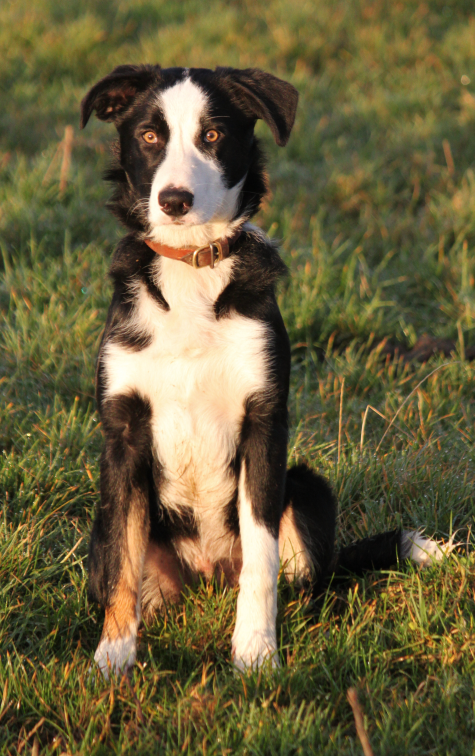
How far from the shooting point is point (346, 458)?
10.0 feet

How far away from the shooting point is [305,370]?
13.2 ft

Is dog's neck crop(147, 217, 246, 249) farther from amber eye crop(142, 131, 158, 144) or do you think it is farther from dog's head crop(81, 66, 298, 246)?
amber eye crop(142, 131, 158, 144)

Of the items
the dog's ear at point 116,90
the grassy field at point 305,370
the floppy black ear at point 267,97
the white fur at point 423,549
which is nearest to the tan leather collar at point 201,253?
the floppy black ear at point 267,97

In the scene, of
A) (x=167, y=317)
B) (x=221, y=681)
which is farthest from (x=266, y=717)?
(x=167, y=317)

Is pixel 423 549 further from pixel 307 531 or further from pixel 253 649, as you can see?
pixel 253 649

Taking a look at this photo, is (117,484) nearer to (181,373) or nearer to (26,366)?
(181,373)

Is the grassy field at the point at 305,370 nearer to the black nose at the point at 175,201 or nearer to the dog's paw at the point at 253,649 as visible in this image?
the dog's paw at the point at 253,649

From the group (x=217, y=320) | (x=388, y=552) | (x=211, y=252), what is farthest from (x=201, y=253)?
(x=388, y=552)

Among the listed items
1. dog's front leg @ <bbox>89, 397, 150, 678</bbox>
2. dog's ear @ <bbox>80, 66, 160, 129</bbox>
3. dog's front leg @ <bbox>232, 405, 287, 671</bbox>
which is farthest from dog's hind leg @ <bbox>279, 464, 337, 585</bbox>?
dog's ear @ <bbox>80, 66, 160, 129</bbox>

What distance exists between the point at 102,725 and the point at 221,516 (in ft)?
2.46

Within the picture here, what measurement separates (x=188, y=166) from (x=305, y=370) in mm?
1946

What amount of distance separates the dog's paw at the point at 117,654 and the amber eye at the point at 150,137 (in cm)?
143

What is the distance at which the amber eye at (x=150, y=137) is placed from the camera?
7.61 feet

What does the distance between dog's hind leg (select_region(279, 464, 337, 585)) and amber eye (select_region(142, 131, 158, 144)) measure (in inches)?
45.0
